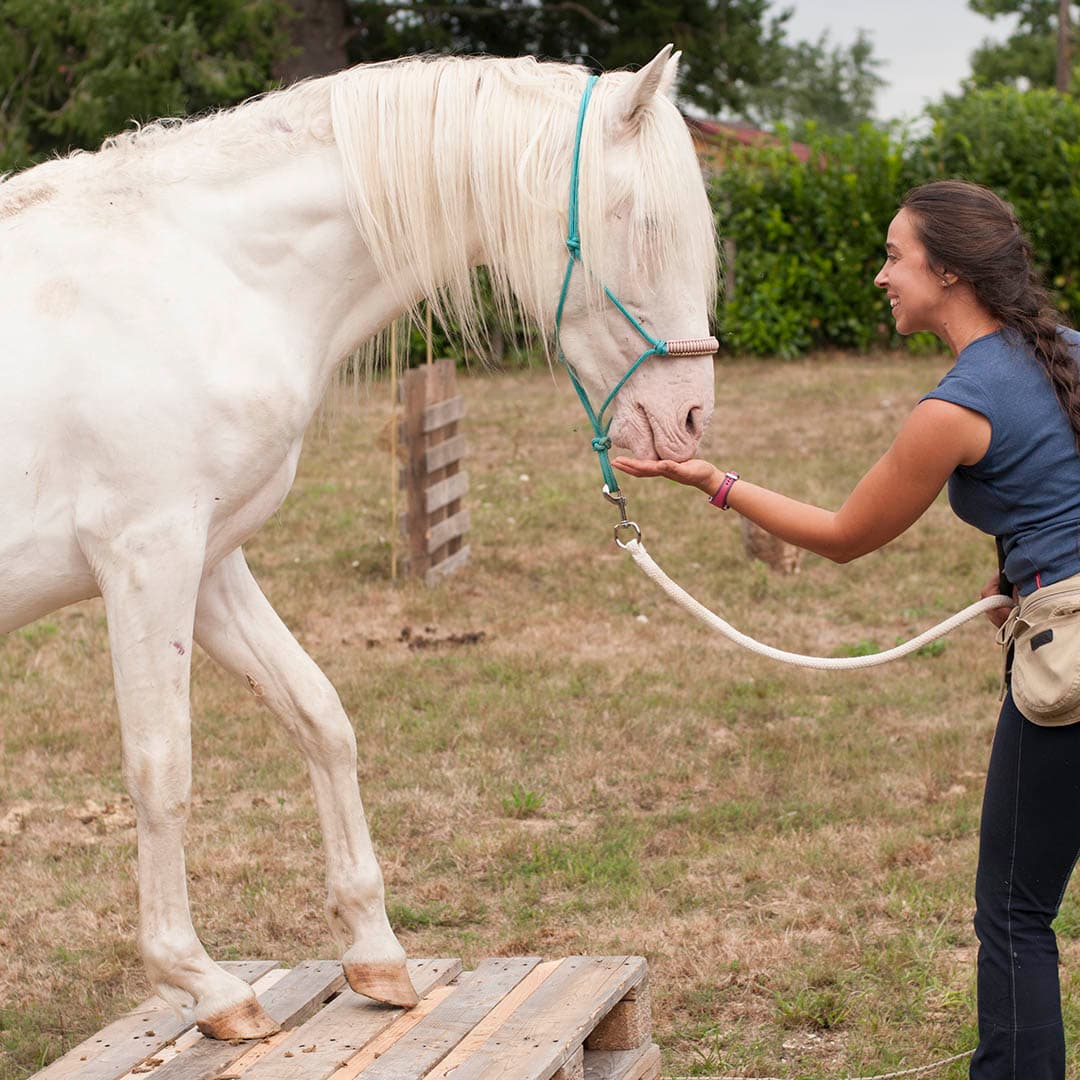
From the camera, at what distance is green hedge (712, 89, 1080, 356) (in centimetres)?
1584

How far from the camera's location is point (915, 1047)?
140 inches

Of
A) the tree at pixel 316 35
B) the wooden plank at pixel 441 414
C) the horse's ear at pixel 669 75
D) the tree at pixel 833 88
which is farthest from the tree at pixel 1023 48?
the horse's ear at pixel 669 75

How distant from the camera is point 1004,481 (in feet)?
9.14

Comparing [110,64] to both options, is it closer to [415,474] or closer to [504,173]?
[415,474]

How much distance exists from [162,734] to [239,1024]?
2.30 ft

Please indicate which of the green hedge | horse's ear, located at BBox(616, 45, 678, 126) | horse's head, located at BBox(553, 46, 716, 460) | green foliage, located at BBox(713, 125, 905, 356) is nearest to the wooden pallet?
horse's head, located at BBox(553, 46, 716, 460)

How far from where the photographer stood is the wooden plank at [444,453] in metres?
8.31

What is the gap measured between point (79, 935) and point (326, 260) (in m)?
2.40

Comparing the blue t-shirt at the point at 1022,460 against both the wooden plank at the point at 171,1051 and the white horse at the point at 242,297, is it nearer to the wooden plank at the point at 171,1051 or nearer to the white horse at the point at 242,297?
the white horse at the point at 242,297

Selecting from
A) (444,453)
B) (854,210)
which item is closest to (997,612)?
(444,453)

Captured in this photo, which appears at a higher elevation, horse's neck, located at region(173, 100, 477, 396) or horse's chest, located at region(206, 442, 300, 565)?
horse's neck, located at region(173, 100, 477, 396)

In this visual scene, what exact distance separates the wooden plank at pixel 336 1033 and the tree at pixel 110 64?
13241mm

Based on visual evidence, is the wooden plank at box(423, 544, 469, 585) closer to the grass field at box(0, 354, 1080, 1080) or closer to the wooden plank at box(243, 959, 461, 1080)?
the grass field at box(0, 354, 1080, 1080)

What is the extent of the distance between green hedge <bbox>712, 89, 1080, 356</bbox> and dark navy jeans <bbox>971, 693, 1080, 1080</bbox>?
536 inches
